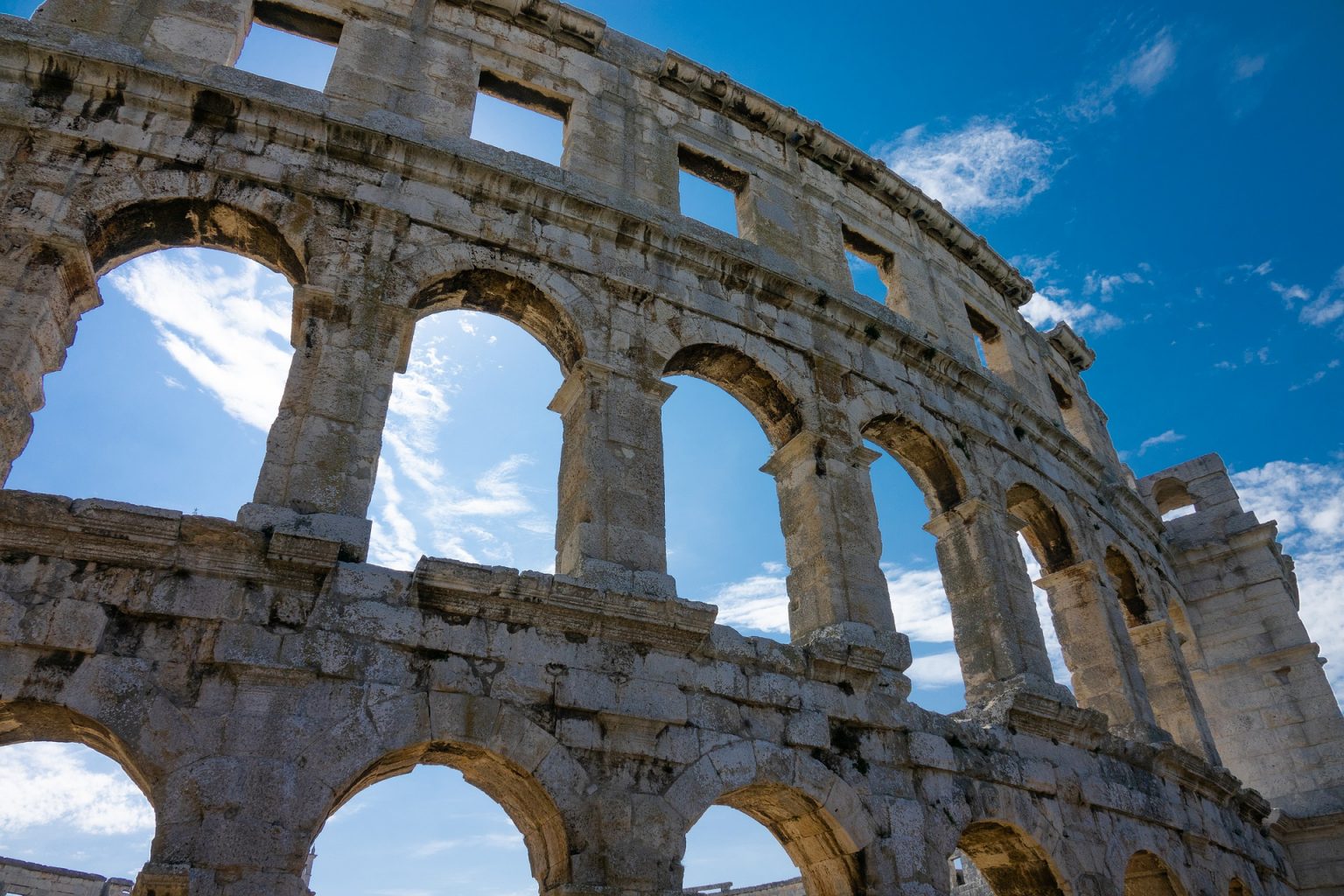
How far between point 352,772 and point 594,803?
1.40 meters

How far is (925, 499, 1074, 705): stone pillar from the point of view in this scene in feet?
28.3

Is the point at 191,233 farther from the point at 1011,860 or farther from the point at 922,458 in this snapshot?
Answer: the point at 1011,860

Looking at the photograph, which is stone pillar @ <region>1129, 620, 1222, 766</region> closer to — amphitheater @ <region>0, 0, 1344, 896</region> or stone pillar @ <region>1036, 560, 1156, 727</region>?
amphitheater @ <region>0, 0, 1344, 896</region>

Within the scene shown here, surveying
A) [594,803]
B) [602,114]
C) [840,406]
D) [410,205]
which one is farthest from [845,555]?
[602,114]

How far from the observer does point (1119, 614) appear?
10555 millimetres

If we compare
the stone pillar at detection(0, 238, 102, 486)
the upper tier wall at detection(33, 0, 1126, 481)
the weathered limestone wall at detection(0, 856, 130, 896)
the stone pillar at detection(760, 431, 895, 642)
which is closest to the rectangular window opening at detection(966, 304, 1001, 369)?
the upper tier wall at detection(33, 0, 1126, 481)

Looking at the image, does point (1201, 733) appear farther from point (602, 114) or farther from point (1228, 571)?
point (602, 114)

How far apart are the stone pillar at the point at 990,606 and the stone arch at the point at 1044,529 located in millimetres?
1189

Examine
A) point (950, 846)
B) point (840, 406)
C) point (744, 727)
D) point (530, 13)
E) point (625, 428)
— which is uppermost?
point (530, 13)

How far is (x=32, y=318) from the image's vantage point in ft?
19.7

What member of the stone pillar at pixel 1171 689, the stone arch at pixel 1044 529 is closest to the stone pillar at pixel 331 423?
the stone arch at pixel 1044 529

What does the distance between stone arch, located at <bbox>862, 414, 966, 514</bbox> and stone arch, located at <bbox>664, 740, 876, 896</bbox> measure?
4052mm

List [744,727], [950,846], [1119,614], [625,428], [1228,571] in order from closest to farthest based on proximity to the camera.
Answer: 1. [744,727]
2. [950,846]
3. [625,428]
4. [1119,614]
5. [1228,571]

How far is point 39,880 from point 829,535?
15108 mm
